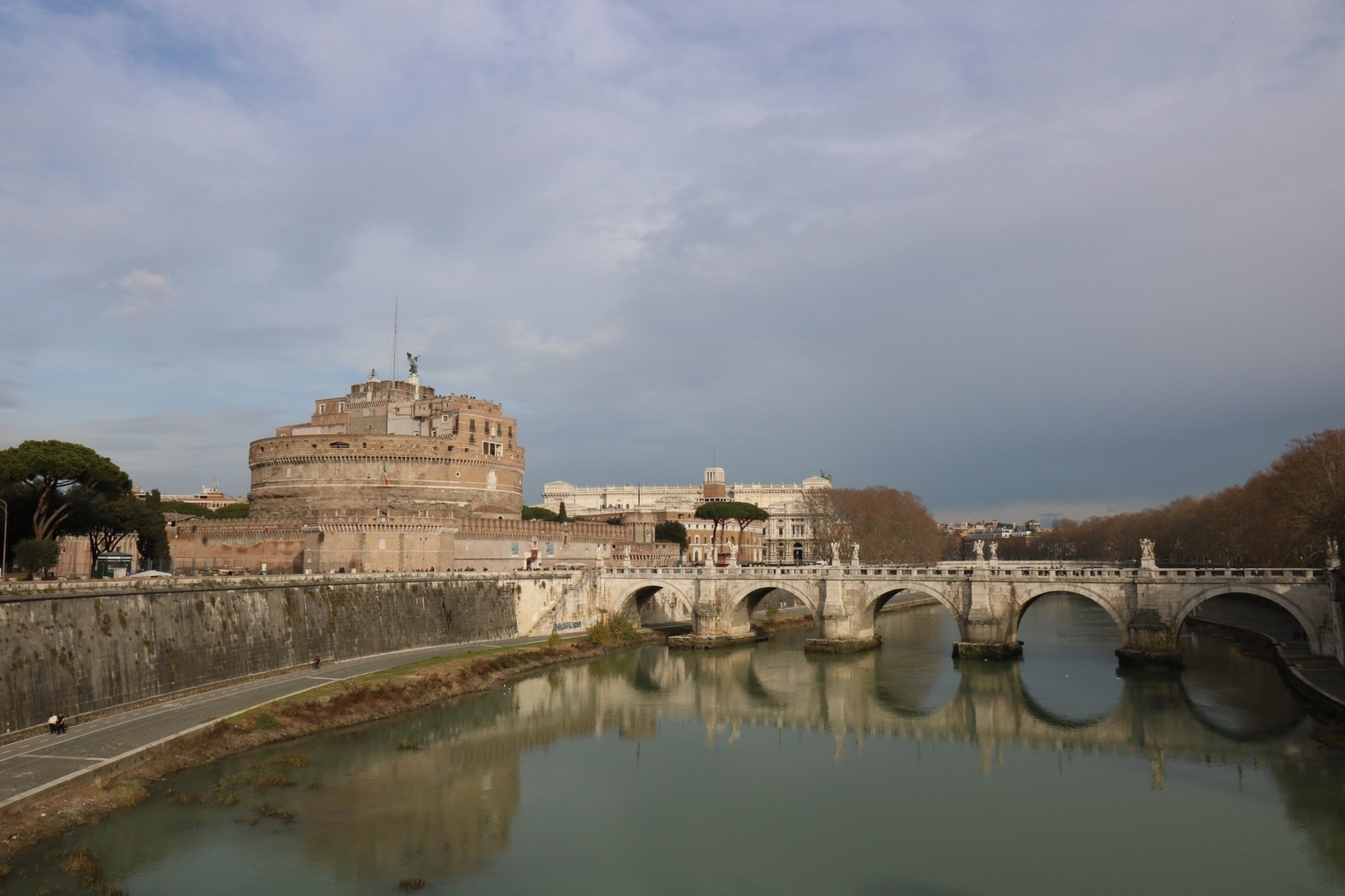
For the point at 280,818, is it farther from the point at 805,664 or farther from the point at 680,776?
the point at 805,664

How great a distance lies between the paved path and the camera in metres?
21.0

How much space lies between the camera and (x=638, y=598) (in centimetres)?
6200

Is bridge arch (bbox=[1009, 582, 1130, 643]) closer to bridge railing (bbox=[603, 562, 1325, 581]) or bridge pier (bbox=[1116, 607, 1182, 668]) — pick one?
bridge railing (bbox=[603, 562, 1325, 581])

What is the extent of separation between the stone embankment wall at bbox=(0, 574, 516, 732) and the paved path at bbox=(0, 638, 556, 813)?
29.7 inches

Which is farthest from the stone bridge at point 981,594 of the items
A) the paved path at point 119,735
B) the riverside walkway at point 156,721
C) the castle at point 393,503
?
the paved path at point 119,735

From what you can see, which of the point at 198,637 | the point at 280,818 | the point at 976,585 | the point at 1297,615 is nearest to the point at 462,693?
the point at 198,637

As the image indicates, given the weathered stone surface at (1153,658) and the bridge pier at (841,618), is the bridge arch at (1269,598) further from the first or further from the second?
the bridge pier at (841,618)

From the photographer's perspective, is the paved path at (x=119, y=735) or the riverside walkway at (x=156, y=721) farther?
the riverside walkway at (x=156, y=721)

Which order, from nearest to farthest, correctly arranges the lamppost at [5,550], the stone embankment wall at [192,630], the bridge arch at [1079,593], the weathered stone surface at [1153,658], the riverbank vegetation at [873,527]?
the stone embankment wall at [192,630] < the lamppost at [5,550] < the weathered stone surface at [1153,658] < the bridge arch at [1079,593] < the riverbank vegetation at [873,527]

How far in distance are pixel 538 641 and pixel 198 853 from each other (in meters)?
31.6

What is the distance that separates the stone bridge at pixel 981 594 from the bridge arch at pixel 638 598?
2.9 inches

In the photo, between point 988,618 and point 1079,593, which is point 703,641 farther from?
point 1079,593

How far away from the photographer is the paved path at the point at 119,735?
Answer: 20984mm

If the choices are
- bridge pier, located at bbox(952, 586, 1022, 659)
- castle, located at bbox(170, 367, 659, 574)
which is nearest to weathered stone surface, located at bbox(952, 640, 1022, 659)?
bridge pier, located at bbox(952, 586, 1022, 659)
